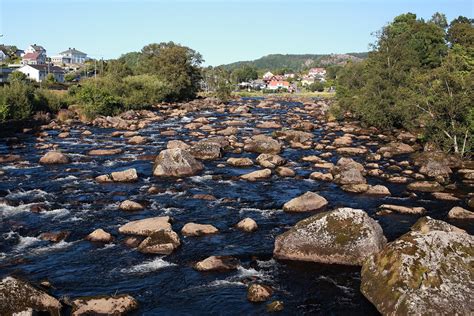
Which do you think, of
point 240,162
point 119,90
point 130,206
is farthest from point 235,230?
point 119,90

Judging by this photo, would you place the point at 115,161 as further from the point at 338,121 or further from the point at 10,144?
the point at 338,121

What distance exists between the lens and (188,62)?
92312mm

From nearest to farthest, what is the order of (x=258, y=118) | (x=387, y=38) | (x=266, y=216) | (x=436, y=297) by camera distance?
1. (x=436, y=297)
2. (x=266, y=216)
3. (x=387, y=38)
4. (x=258, y=118)

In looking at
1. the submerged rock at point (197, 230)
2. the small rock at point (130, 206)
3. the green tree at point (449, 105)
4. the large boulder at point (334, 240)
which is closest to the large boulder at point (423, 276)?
the large boulder at point (334, 240)

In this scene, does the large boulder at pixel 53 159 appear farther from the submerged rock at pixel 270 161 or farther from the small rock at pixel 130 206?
the submerged rock at pixel 270 161

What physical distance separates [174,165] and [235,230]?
10.7m

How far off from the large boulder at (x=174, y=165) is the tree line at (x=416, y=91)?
796 inches

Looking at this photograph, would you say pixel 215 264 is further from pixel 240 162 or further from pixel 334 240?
pixel 240 162

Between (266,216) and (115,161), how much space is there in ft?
52.9

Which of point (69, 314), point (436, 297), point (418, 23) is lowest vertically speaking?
point (69, 314)

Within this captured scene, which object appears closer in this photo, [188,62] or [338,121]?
[338,121]

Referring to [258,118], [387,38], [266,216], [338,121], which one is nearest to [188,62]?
[258,118]

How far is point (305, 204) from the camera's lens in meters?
22.3

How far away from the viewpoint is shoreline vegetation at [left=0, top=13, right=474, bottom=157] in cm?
3506
